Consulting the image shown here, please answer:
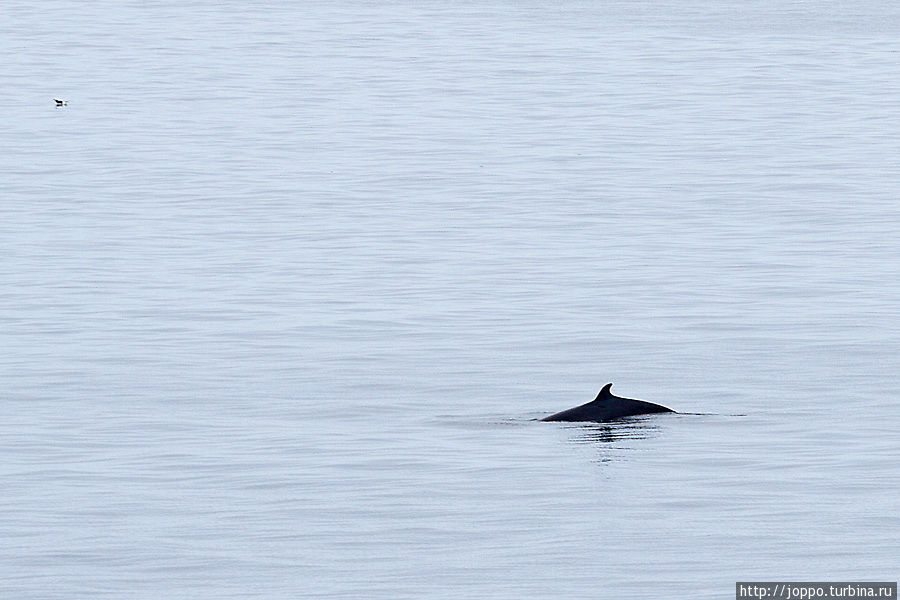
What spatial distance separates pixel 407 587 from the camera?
12516 mm

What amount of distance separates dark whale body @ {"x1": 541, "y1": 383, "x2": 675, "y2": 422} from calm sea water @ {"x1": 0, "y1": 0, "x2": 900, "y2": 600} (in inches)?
6.4

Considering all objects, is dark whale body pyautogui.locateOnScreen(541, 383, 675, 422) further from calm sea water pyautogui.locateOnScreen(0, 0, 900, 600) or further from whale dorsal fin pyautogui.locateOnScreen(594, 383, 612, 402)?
calm sea water pyautogui.locateOnScreen(0, 0, 900, 600)

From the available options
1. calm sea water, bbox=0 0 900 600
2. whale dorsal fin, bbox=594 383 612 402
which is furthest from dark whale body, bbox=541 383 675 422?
calm sea water, bbox=0 0 900 600

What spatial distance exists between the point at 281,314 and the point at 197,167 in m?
14.7

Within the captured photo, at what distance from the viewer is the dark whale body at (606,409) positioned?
16766mm

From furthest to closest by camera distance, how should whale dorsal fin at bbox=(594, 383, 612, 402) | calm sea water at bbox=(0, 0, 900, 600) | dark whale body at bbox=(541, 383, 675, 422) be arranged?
dark whale body at bbox=(541, 383, 675, 422), whale dorsal fin at bbox=(594, 383, 612, 402), calm sea water at bbox=(0, 0, 900, 600)

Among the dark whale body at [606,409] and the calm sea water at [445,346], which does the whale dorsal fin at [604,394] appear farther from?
the calm sea water at [445,346]

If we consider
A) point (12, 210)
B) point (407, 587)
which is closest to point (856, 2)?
point (12, 210)

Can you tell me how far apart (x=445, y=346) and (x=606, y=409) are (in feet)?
13.9

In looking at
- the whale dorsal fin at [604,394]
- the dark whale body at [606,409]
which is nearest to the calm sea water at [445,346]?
the dark whale body at [606,409]

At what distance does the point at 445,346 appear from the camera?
2078 centimetres

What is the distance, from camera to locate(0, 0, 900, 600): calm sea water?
1343 cm

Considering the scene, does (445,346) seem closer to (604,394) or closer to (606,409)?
(606,409)

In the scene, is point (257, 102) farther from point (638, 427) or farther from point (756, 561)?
point (756, 561)
